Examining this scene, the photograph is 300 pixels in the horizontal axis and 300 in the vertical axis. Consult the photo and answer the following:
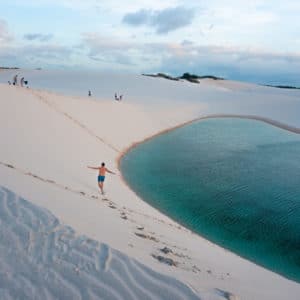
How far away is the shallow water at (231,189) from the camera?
1080 cm

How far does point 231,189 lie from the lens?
1544 cm

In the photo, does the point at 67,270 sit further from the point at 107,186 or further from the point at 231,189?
the point at 231,189

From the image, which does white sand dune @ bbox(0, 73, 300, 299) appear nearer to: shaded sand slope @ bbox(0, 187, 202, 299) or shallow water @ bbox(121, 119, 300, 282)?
shaded sand slope @ bbox(0, 187, 202, 299)

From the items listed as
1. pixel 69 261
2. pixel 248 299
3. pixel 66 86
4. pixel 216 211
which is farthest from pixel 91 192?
pixel 66 86

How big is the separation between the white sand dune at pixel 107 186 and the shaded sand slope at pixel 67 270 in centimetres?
8

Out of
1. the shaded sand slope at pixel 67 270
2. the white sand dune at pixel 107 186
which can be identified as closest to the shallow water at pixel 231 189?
the white sand dune at pixel 107 186

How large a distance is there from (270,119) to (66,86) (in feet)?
83.8

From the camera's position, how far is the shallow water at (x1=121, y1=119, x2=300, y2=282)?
35.4 feet

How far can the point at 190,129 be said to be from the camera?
33.2 meters

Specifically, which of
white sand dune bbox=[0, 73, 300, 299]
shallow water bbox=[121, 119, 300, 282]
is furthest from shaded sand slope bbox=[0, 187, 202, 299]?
shallow water bbox=[121, 119, 300, 282]

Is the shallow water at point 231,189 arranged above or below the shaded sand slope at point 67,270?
below

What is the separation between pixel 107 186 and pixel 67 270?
894cm

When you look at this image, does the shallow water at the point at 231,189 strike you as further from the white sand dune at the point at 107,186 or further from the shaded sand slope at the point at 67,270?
the shaded sand slope at the point at 67,270

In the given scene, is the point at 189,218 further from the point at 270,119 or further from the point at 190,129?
the point at 270,119
